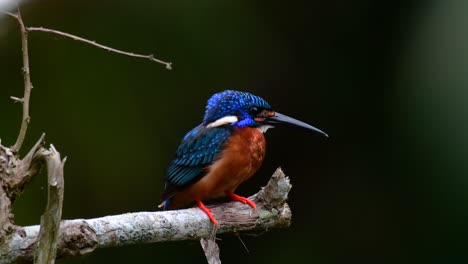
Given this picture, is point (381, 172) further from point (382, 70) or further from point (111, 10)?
point (111, 10)

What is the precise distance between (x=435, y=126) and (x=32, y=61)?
2435 millimetres

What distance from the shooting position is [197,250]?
5.27m

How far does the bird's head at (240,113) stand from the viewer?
3.54m

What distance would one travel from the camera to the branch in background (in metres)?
2.41

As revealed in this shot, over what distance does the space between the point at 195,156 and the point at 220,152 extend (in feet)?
0.36

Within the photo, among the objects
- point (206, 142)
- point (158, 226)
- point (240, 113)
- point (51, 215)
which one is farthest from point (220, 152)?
point (51, 215)

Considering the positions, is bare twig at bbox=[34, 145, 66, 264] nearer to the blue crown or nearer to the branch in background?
the branch in background

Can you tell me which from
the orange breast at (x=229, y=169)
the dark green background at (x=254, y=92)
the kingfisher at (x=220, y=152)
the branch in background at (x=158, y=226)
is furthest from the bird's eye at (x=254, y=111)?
the dark green background at (x=254, y=92)

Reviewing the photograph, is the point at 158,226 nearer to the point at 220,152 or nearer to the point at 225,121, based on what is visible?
the point at 220,152

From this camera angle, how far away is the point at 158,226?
279 cm

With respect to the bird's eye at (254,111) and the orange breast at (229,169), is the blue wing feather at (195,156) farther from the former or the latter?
the bird's eye at (254,111)

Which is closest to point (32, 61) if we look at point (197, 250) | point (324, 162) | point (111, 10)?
point (111, 10)

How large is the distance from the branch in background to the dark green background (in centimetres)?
191

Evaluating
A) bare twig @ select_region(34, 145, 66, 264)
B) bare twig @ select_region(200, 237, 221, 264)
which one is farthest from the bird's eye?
bare twig @ select_region(34, 145, 66, 264)
